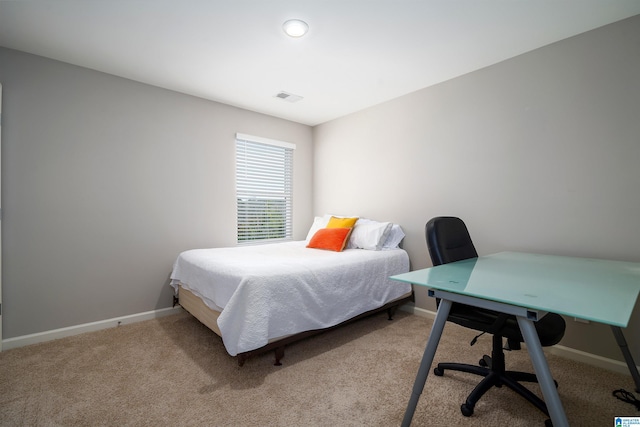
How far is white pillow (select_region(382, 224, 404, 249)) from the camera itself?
131 inches

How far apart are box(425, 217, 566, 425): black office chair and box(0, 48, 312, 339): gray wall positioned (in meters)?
2.64

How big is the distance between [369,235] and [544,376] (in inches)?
87.5

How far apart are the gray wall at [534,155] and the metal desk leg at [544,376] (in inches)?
62.9

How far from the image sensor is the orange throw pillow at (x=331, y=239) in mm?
3270

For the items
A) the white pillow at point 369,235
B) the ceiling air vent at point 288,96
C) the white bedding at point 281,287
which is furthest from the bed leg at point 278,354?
the ceiling air vent at point 288,96

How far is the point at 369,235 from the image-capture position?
130 inches

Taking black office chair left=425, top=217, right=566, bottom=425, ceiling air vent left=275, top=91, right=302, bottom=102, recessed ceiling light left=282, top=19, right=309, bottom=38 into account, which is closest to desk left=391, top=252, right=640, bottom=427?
black office chair left=425, top=217, right=566, bottom=425

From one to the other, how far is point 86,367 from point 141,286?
1013 mm

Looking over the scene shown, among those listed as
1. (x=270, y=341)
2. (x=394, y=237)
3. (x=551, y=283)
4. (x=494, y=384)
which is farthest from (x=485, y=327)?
(x=394, y=237)

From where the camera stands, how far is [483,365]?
82.0 inches

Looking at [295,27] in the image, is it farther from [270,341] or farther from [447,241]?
[270,341]

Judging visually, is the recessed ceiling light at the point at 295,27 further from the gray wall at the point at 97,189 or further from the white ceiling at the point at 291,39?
the gray wall at the point at 97,189

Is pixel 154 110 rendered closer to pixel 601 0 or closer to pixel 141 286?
pixel 141 286

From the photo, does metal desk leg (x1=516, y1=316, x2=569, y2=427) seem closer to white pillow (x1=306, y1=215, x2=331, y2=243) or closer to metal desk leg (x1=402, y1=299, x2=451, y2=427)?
metal desk leg (x1=402, y1=299, x2=451, y2=427)
